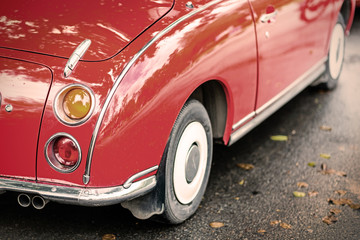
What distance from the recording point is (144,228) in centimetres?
362

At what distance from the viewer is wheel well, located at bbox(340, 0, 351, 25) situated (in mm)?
6230

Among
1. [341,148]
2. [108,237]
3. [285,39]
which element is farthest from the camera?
[341,148]

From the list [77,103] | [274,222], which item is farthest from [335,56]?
[77,103]

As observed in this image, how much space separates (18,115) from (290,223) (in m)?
1.84

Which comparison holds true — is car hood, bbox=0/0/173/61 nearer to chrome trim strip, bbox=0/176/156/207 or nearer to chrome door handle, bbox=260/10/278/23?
chrome trim strip, bbox=0/176/156/207

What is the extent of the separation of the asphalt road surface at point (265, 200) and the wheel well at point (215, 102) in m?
0.51

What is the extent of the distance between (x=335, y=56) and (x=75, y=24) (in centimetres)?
377

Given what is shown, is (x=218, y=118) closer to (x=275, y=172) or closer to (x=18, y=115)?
(x=275, y=172)

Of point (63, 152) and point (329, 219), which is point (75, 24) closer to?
point (63, 152)

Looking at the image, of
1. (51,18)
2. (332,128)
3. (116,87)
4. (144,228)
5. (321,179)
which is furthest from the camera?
(332,128)

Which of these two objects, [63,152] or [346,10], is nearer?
[63,152]

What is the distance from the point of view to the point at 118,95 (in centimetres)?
296

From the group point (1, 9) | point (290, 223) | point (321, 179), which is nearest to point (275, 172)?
point (321, 179)

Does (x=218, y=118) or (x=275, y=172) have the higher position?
(x=218, y=118)
